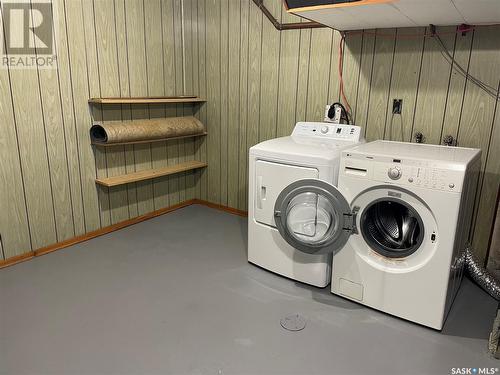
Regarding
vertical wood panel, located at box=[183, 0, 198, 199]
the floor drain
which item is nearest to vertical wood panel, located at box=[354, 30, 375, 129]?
the floor drain

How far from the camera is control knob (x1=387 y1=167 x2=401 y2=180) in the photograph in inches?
78.7

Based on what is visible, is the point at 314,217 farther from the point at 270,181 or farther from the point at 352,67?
the point at 352,67

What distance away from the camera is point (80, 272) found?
264 cm

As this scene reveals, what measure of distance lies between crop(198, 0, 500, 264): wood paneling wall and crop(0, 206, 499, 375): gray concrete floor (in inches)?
41.3

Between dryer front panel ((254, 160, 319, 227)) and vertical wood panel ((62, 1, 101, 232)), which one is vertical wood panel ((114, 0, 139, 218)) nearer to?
vertical wood panel ((62, 1, 101, 232))

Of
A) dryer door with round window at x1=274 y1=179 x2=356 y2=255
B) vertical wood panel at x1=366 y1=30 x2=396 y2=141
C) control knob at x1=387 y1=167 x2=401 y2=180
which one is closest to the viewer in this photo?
control knob at x1=387 y1=167 x2=401 y2=180

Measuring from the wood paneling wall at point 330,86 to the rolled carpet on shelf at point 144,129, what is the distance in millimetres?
292

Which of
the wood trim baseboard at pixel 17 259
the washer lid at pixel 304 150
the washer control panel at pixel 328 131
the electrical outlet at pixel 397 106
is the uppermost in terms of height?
the electrical outlet at pixel 397 106

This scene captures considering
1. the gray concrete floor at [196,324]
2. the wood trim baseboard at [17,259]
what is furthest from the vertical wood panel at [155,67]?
the wood trim baseboard at [17,259]

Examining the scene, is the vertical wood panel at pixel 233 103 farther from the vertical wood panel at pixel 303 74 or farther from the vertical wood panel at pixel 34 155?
the vertical wood panel at pixel 34 155

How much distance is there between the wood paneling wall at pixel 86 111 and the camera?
8.78 feet

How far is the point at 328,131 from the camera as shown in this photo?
2.84m

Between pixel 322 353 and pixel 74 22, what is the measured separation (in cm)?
281

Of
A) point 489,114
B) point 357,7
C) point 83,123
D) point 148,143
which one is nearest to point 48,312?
point 83,123
